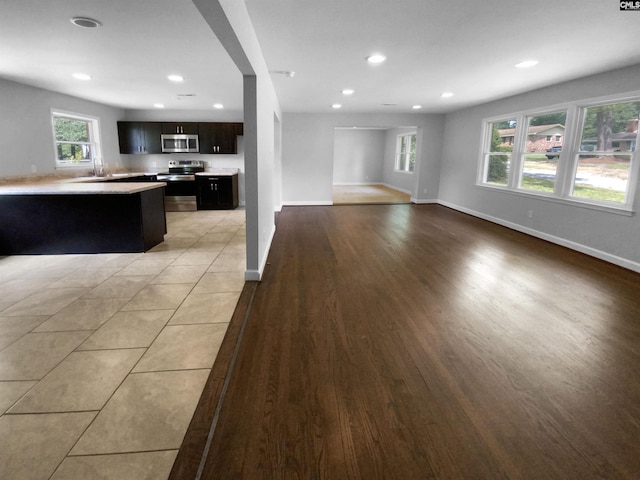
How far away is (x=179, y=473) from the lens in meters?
1.37

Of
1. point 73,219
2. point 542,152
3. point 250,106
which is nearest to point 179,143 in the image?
point 73,219

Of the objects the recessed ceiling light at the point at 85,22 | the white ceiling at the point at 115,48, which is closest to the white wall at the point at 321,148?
the white ceiling at the point at 115,48

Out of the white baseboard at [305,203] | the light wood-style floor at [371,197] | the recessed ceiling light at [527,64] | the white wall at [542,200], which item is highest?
the recessed ceiling light at [527,64]

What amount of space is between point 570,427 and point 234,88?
220 inches

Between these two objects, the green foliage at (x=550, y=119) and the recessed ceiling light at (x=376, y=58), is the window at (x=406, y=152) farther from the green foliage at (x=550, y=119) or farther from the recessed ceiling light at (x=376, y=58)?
the recessed ceiling light at (x=376, y=58)

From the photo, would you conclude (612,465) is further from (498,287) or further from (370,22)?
(370,22)

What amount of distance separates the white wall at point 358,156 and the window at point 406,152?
62.0 inches

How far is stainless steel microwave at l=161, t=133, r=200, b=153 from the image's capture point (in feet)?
25.4

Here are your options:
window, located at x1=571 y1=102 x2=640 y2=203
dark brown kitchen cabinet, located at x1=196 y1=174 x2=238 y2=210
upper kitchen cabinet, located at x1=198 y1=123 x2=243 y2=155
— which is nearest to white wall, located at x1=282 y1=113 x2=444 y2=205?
upper kitchen cabinet, located at x1=198 y1=123 x2=243 y2=155

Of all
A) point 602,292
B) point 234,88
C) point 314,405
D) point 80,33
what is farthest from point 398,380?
point 234,88

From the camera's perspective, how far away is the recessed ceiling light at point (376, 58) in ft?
11.9

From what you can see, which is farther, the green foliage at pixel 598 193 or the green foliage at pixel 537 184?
the green foliage at pixel 537 184

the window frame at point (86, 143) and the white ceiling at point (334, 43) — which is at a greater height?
the white ceiling at point (334, 43)

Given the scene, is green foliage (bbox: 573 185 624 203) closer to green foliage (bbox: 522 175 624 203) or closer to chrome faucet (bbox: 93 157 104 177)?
green foliage (bbox: 522 175 624 203)
